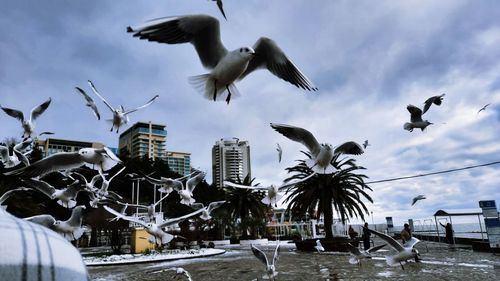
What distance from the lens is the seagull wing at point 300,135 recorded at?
8.29 meters

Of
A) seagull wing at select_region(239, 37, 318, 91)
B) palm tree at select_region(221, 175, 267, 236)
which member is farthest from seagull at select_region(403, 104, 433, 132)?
palm tree at select_region(221, 175, 267, 236)

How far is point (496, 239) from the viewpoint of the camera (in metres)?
15.8

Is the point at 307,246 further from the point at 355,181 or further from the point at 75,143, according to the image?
the point at 75,143

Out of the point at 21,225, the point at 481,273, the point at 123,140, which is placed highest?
the point at 123,140

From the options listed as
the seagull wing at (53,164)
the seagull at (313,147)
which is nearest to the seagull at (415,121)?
the seagull at (313,147)

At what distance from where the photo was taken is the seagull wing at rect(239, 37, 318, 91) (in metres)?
6.51

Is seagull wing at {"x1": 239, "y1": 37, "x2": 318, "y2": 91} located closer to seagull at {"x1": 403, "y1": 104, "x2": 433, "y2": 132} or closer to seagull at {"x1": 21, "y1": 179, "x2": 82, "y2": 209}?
seagull at {"x1": 21, "y1": 179, "x2": 82, "y2": 209}

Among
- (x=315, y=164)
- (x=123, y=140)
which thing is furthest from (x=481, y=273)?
(x=123, y=140)

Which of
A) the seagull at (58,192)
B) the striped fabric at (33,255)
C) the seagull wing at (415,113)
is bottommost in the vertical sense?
the striped fabric at (33,255)

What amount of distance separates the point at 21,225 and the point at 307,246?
76.4ft

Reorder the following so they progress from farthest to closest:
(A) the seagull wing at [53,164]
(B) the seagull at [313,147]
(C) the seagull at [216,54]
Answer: (B) the seagull at [313,147] → (A) the seagull wing at [53,164] → (C) the seagull at [216,54]

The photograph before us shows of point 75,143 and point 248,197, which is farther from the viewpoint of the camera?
point 75,143

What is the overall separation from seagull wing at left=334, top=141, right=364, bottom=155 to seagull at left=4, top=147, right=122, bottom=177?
16.2 ft

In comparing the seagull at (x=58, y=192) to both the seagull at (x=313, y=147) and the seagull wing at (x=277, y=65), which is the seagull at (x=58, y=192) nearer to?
the seagull at (x=313, y=147)
